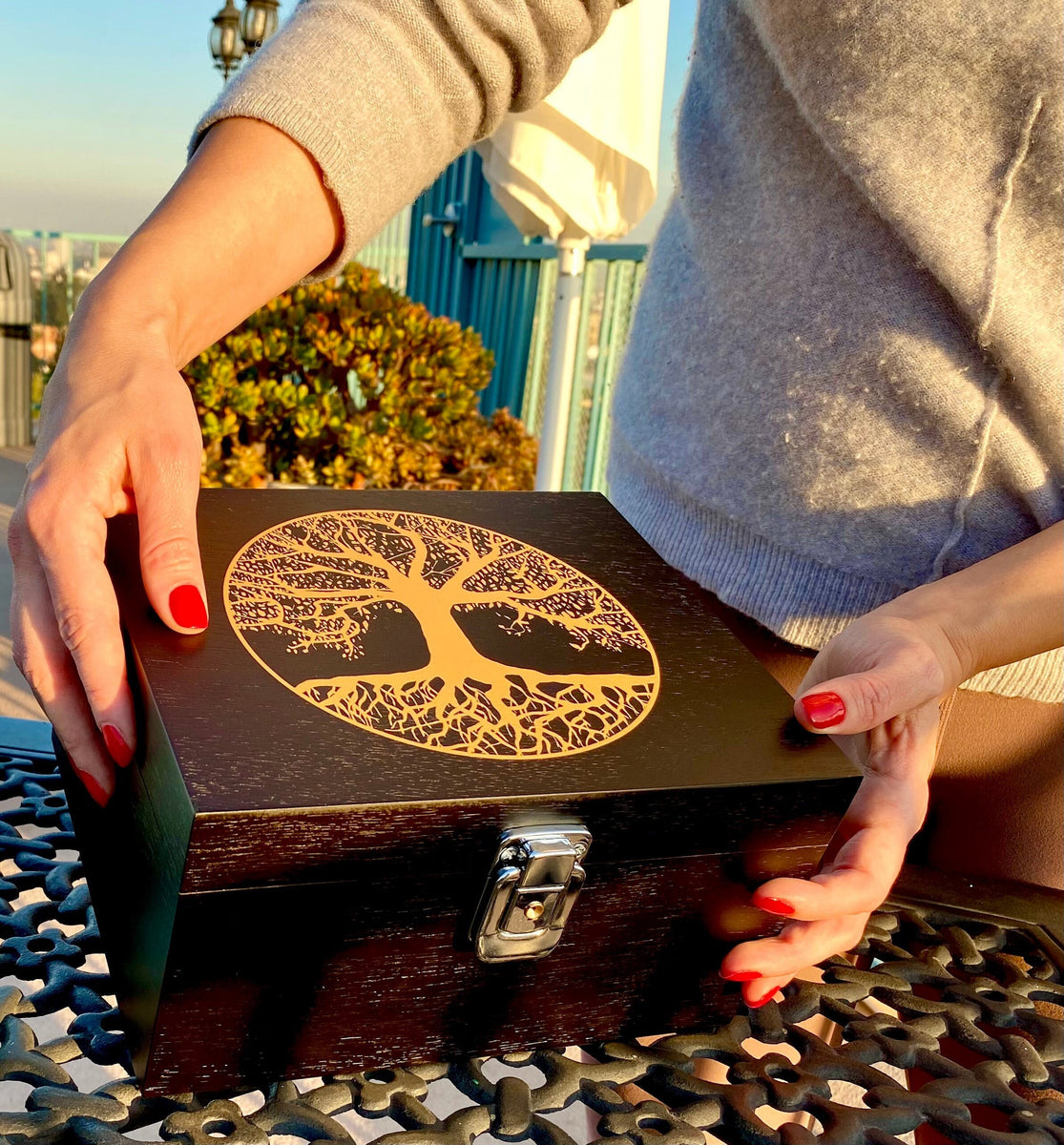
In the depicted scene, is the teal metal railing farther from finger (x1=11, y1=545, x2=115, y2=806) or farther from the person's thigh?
finger (x1=11, y1=545, x2=115, y2=806)

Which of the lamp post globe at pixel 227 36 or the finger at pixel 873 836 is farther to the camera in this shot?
the lamp post globe at pixel 227 36

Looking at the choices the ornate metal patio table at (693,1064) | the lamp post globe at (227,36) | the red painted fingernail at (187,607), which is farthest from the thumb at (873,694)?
the lamp post globe at (227,36)

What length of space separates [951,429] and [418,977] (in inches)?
24.8

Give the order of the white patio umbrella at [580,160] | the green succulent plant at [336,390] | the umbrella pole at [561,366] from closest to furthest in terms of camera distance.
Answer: the white patio umbrella at [580,160]
the green succulent plant at [336,390]
the umbrella pole at [561,366]

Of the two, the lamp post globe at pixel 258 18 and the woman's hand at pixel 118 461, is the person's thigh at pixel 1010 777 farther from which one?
the lamp post globe at pixel 258 18

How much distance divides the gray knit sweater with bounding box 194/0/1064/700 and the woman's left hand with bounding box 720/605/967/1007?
0.65 ft

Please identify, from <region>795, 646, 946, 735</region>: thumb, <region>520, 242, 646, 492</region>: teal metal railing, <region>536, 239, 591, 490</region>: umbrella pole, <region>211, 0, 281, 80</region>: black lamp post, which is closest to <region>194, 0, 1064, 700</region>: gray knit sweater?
<region>795, 646, 946, 735</region>: thumb

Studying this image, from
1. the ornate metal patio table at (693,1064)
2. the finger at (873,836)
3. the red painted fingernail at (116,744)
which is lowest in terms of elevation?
the ornate metal patio table at (693,1064)

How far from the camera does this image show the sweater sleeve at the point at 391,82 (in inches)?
Result: 32.3

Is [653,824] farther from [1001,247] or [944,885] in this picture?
[1001,247]

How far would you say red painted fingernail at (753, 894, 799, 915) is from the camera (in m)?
0.66

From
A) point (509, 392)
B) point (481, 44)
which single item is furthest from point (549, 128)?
point (509, 392)

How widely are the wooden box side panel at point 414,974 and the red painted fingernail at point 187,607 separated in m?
0.18

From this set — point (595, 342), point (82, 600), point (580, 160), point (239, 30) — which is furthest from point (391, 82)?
point (239, 30)
